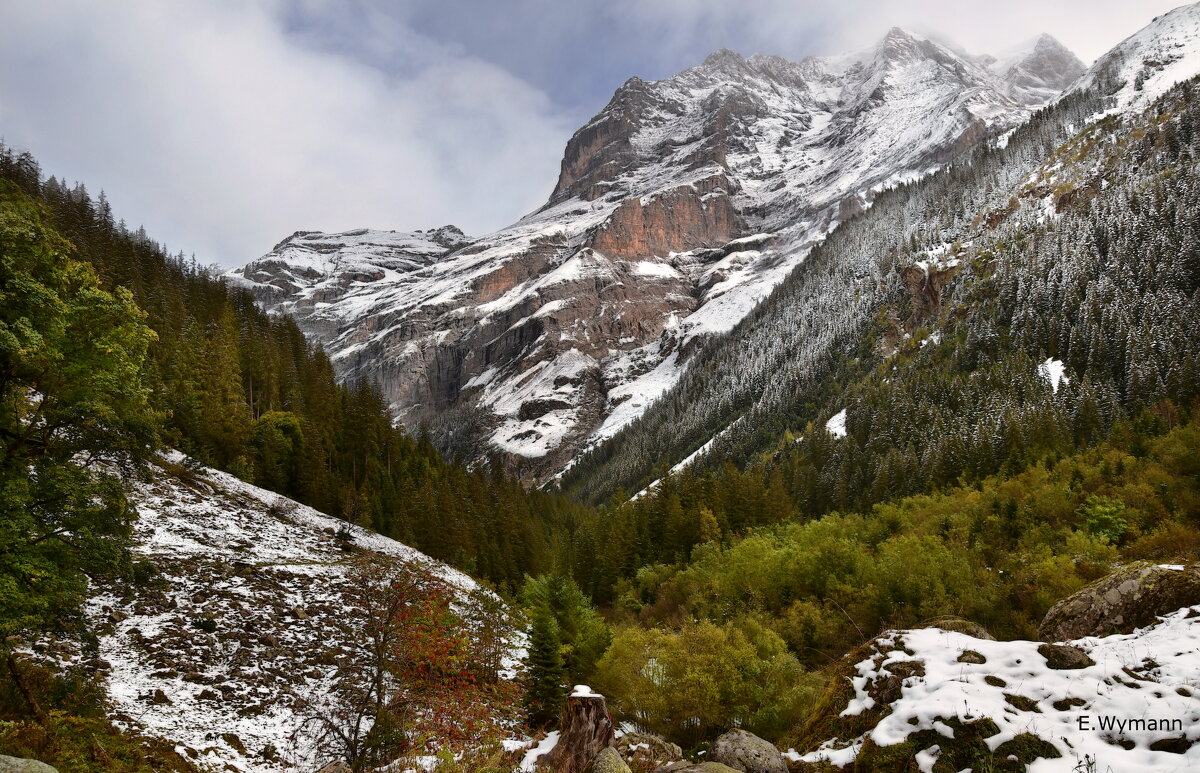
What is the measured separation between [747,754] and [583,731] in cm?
485

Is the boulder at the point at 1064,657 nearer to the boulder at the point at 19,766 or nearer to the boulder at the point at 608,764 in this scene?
the boulder at the point at 608,764

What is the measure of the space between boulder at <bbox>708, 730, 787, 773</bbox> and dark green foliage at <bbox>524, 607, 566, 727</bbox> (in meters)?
15.9

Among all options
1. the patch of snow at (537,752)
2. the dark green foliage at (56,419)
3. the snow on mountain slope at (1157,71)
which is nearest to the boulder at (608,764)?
the patch of snow at (537,752)

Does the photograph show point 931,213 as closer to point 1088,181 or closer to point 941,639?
point 1088,181

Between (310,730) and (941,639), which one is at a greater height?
(941,639)

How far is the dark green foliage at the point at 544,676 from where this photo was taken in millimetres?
26266

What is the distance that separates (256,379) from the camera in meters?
62.2

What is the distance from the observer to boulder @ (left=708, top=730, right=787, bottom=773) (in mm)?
10664

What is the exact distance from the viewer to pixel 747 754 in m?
11.5

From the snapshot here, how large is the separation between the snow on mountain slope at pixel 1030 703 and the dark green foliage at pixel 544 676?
18902mm

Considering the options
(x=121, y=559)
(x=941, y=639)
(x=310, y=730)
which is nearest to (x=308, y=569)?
(x=310, y=730)

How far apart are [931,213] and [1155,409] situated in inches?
5406

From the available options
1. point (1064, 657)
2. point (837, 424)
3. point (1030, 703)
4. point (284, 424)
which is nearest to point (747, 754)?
point (1030, 703)

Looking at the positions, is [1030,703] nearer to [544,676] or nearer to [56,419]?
[56,419]
